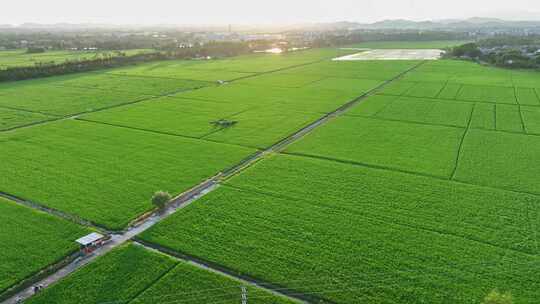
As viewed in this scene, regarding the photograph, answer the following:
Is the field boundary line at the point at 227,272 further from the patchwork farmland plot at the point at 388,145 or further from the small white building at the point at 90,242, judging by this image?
the patchwork farmland plot at the point at 388,145

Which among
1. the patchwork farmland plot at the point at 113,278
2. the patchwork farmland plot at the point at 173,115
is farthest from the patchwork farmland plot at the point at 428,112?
Result: the patchwork farmland plot at the point at 113,278

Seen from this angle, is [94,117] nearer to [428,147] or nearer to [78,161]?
[78,161]

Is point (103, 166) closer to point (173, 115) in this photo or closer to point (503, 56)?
point (173, 115)

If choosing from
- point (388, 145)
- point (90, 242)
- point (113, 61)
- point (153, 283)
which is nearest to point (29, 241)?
point (90, 242)

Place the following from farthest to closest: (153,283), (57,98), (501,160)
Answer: (57,98)
(501,160)
(153,283)

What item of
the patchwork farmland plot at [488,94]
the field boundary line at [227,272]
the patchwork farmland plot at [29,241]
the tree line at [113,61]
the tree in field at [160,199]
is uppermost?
the tree line at [113,61]

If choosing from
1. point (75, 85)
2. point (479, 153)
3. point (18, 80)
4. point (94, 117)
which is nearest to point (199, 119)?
point (94, 117)

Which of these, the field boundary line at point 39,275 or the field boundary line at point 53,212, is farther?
the field boundary line at point 53,212
